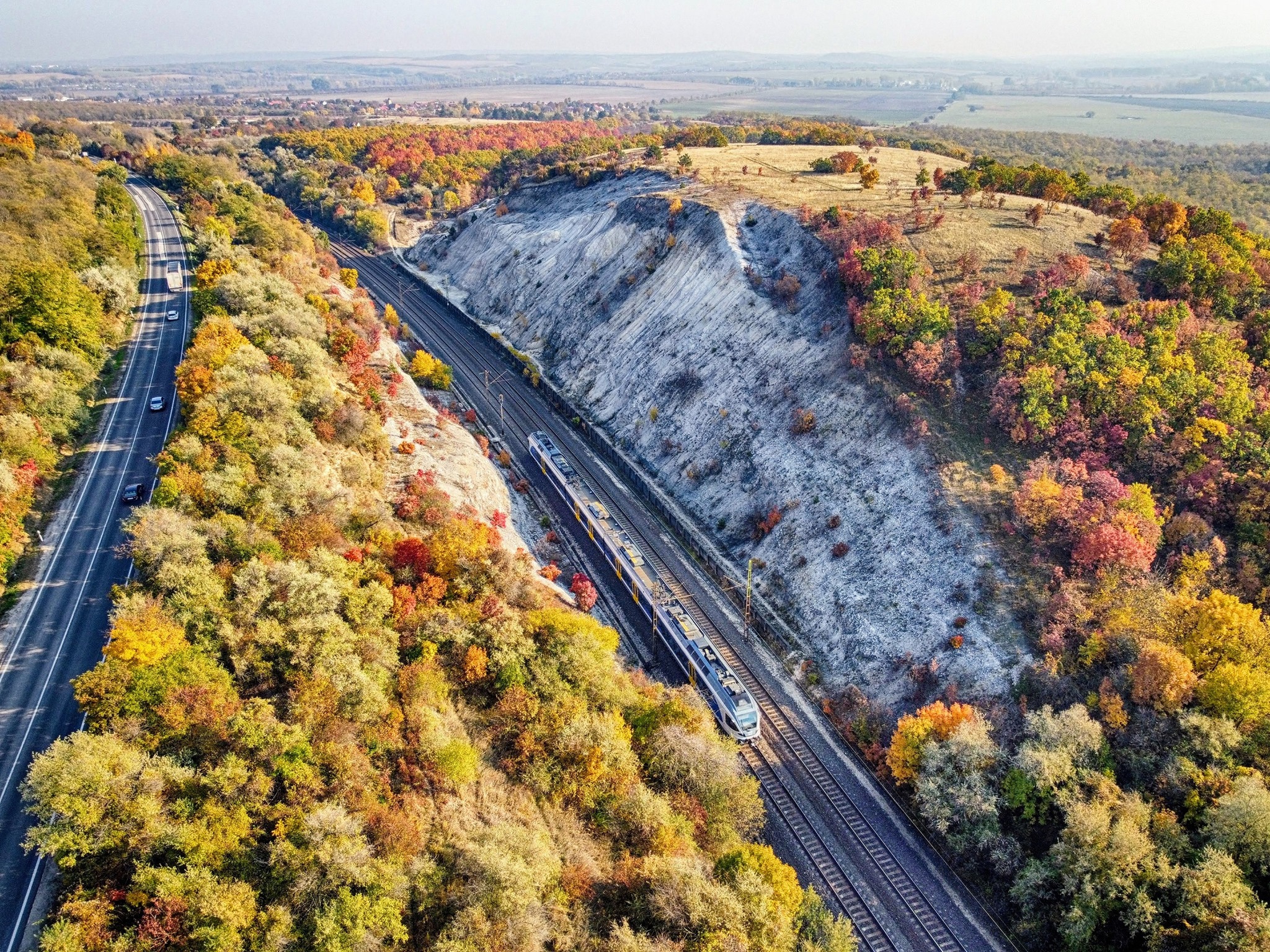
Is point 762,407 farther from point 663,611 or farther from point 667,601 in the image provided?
point 663,611

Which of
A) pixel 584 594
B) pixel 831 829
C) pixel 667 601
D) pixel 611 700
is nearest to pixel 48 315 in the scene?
pixel 584 594

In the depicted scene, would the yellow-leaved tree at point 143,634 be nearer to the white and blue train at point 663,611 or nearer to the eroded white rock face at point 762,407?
the white and blue train at point 663,611

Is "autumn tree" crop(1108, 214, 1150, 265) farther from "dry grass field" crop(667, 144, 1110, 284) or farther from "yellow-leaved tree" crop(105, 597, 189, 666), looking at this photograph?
"yellow-leaved tree" crop(105, 597, 189, 666)

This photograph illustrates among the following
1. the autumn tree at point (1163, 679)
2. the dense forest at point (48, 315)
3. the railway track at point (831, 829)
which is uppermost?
the dense forest at point (48, 315)

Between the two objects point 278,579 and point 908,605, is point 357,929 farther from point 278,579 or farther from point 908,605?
point 908,605

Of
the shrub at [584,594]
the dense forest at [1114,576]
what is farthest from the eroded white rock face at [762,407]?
the shrub at [584,594]

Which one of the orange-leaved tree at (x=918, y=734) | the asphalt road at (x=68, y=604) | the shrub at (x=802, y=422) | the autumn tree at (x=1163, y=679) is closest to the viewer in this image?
the asphalt road at (x=68, y=604)
